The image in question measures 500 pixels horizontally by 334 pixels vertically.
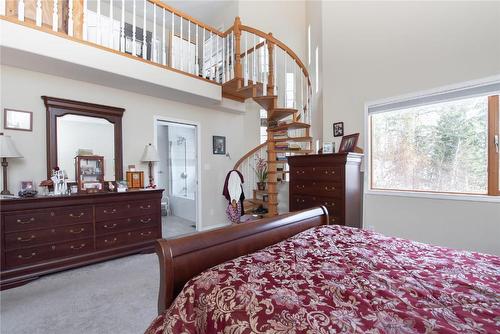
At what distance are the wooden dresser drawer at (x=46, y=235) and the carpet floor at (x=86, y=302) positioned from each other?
0.39 metres

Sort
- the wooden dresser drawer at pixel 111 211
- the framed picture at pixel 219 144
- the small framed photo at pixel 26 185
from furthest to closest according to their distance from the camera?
the framed picture at pixel 219 144
the wooden dresser drawer at pixel 111 211
the small framed photo at pixel 26 185

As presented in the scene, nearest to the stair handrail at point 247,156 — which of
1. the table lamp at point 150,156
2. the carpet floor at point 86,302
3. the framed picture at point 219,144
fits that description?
the framed picture at point 219,144

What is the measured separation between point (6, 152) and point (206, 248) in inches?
109

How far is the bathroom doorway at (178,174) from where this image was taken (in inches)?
205

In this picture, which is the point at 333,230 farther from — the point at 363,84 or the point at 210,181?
the point at 210,181

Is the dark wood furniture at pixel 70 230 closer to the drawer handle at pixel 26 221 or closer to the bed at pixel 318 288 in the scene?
the drawer handle at pixel 26 221

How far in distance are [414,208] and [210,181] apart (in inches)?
131

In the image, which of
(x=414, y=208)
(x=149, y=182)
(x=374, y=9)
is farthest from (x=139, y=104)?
(x=414, y=208)

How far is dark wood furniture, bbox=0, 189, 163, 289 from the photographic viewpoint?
2.30 m

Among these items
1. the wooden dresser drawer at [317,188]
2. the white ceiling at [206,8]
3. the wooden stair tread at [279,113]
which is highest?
the white ceiling at [206,8]

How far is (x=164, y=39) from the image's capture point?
3.28 m

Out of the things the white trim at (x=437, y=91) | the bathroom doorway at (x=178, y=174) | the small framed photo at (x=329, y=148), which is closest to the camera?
the white trim at (x=437, y=91)

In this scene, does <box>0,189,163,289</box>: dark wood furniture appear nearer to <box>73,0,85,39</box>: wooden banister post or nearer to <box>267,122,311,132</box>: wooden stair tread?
<box>73,0,85,39</box>: wooden banister post

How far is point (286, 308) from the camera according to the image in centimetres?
78
